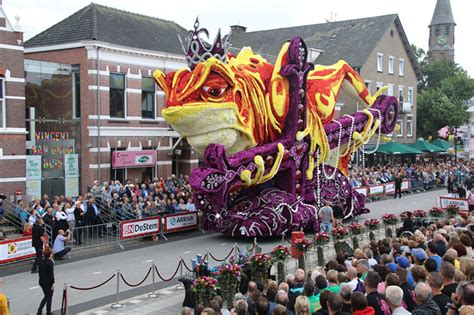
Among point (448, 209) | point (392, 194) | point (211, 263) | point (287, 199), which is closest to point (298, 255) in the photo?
point (211, 263)

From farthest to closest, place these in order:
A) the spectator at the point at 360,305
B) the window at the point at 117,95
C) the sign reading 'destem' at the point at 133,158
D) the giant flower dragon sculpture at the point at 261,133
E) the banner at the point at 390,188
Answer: the banner at the point at 390,188 → the window at the point at 117,95 → the sign reading 'destem' at the point at 133,158 → the giant flower dragon sculpture at the point at 261,133 → the spectator at the point at 360,305

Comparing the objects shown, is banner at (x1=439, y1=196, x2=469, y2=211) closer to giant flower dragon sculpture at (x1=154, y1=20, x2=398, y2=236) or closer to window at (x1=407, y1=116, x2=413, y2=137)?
giant flower dragon sculpture at (x1=154, y1=20, x2=398, y2=236)

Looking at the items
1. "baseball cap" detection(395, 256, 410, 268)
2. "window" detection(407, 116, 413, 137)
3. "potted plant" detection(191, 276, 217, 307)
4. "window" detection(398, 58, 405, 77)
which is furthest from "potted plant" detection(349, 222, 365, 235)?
"window" detection(407, 116, 413, 137)

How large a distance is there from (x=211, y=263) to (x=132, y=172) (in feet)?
39.2

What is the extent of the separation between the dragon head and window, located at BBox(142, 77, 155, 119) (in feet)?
30.0

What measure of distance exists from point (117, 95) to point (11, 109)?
6.13 m

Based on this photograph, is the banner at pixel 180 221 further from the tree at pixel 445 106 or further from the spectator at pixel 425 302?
the tree at pixel 445 106

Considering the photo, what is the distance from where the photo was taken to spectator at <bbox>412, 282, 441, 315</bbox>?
7156 millimetres

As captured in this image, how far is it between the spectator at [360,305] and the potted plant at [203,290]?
16.0ft

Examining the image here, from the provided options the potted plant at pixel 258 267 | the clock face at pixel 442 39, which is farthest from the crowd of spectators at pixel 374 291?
the clock face at pixel 442 39

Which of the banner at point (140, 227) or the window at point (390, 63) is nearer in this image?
the banner at point (140, 227)

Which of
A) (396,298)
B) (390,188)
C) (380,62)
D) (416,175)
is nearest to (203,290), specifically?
(396,298)

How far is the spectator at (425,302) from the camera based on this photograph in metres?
7.16

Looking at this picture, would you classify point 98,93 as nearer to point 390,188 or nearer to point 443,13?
point 390,188
